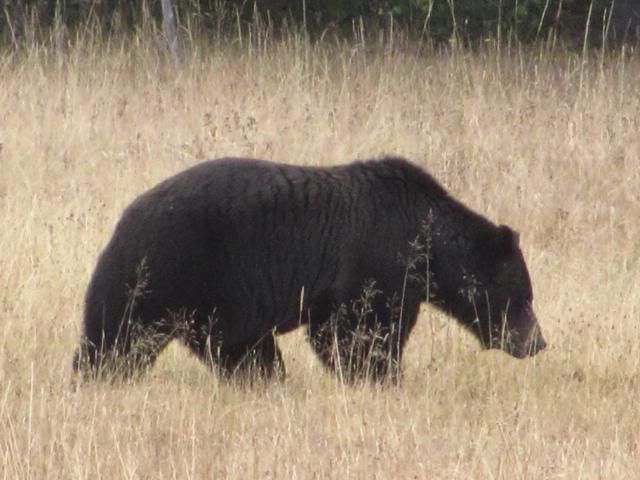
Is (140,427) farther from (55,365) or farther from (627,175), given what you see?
(627,175)

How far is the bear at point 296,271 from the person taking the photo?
19.5 feet

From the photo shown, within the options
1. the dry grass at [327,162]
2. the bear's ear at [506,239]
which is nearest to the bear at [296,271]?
the bear's ear at [506,239]

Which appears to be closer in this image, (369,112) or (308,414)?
(308,414)

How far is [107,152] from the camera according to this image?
10383 mm

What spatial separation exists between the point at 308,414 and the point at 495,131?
569 centimetres

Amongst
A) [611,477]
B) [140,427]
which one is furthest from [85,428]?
[611,477]

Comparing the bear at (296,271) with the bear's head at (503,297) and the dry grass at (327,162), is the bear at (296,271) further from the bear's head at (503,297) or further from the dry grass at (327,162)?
the dry grass at (327,162)

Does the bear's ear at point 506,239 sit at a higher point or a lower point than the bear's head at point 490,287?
higher

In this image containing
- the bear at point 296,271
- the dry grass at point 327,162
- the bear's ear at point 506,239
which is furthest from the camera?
the bear's ear at point 506,239

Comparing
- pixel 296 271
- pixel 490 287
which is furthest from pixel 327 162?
pixel 296 271

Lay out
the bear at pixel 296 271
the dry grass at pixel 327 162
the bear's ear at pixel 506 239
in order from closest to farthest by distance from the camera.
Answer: the dry grass at pixel 327 162, the bear at pixel 296 271, the bear's ear at pixel 506 239

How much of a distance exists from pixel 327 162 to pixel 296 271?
4.17 m

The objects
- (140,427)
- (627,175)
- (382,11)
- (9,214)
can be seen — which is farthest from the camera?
(382,11)

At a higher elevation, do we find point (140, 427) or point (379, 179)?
point (379, 179)
